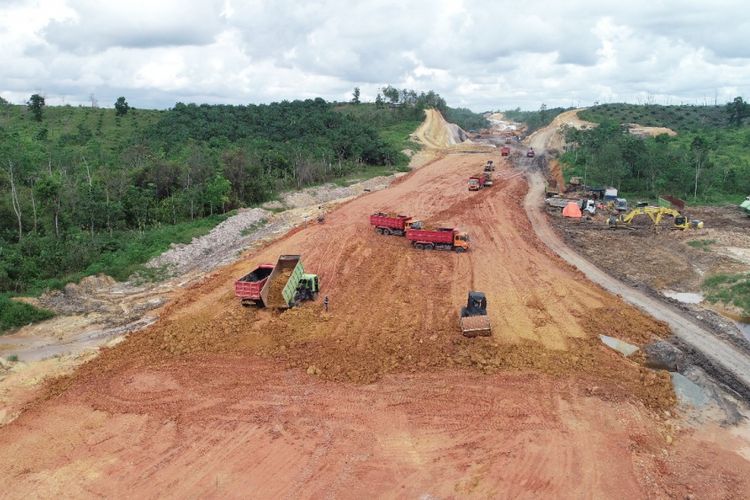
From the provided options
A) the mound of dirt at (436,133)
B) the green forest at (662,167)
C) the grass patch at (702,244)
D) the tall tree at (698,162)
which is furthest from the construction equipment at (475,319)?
the mound of dirt at (436,133)

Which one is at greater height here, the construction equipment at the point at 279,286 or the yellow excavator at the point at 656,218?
the yellow excavator at the point at 656,218

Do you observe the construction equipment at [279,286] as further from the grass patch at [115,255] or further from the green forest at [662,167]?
the green forest at [662,167]

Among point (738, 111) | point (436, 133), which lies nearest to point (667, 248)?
point (436, 133)

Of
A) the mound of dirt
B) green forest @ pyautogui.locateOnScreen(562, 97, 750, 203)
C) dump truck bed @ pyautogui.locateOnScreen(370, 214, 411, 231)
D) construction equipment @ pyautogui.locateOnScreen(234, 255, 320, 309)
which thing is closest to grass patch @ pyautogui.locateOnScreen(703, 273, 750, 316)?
dump truck bed @ pyautogui.locateOnScreen(370, 214, 411, 231)

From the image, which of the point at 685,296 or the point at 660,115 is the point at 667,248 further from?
the point at 660,115

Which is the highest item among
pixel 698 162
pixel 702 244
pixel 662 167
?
pixel 698 162

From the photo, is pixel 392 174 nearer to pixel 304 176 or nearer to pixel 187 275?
pixel 304 176
